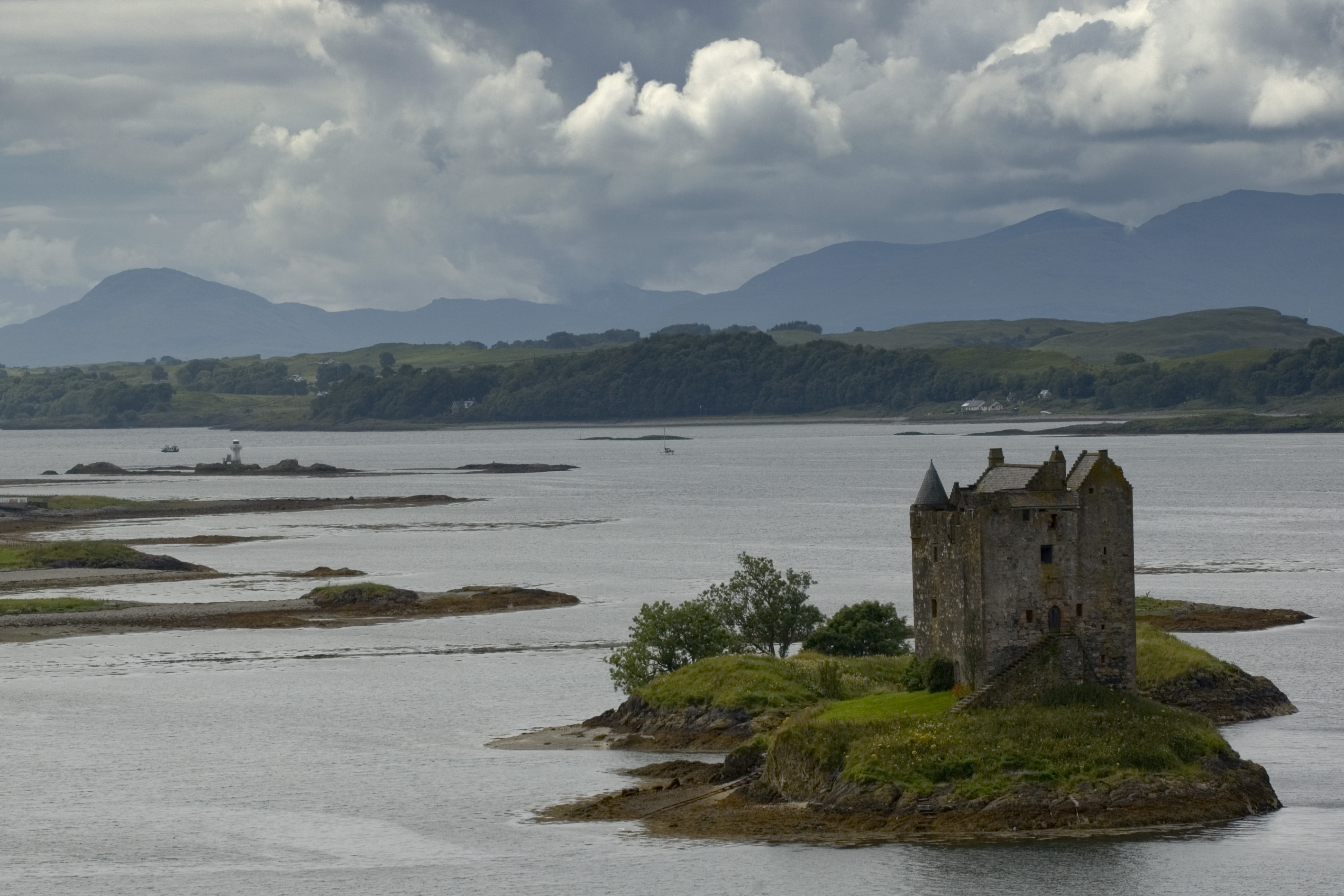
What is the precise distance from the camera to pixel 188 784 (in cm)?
5966

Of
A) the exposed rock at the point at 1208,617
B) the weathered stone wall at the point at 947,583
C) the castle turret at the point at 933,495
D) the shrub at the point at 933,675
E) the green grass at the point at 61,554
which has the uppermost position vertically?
the castle turret at the point at 933,495

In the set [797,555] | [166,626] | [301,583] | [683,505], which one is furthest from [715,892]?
[683,505]

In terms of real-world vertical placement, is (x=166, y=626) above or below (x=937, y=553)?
below

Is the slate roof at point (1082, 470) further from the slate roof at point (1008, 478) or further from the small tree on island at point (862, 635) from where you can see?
the small tree on island at point (862, 635)

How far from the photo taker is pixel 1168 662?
66688 millimetres

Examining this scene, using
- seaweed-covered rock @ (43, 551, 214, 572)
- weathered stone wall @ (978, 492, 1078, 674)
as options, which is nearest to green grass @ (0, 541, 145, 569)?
seaweed-covered rock @ (43, 551, 214, 572)

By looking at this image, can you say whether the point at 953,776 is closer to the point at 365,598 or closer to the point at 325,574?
the point at 365,598

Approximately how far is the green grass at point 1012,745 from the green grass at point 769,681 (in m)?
8.54

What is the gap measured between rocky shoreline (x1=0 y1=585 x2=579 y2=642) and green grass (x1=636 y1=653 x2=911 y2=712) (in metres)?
36.0

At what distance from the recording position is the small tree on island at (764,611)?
76.4m

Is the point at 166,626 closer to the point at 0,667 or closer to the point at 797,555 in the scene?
the point at 0,667

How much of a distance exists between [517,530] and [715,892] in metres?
118

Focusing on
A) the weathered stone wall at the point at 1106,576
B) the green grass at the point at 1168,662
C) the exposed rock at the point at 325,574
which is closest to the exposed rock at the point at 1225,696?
the green grass at the point at 1168,662

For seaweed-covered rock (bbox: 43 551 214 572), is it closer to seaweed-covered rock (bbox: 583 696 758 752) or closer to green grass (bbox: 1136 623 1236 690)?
seaweed-covered rock (bbox: 583 696 758 752)
